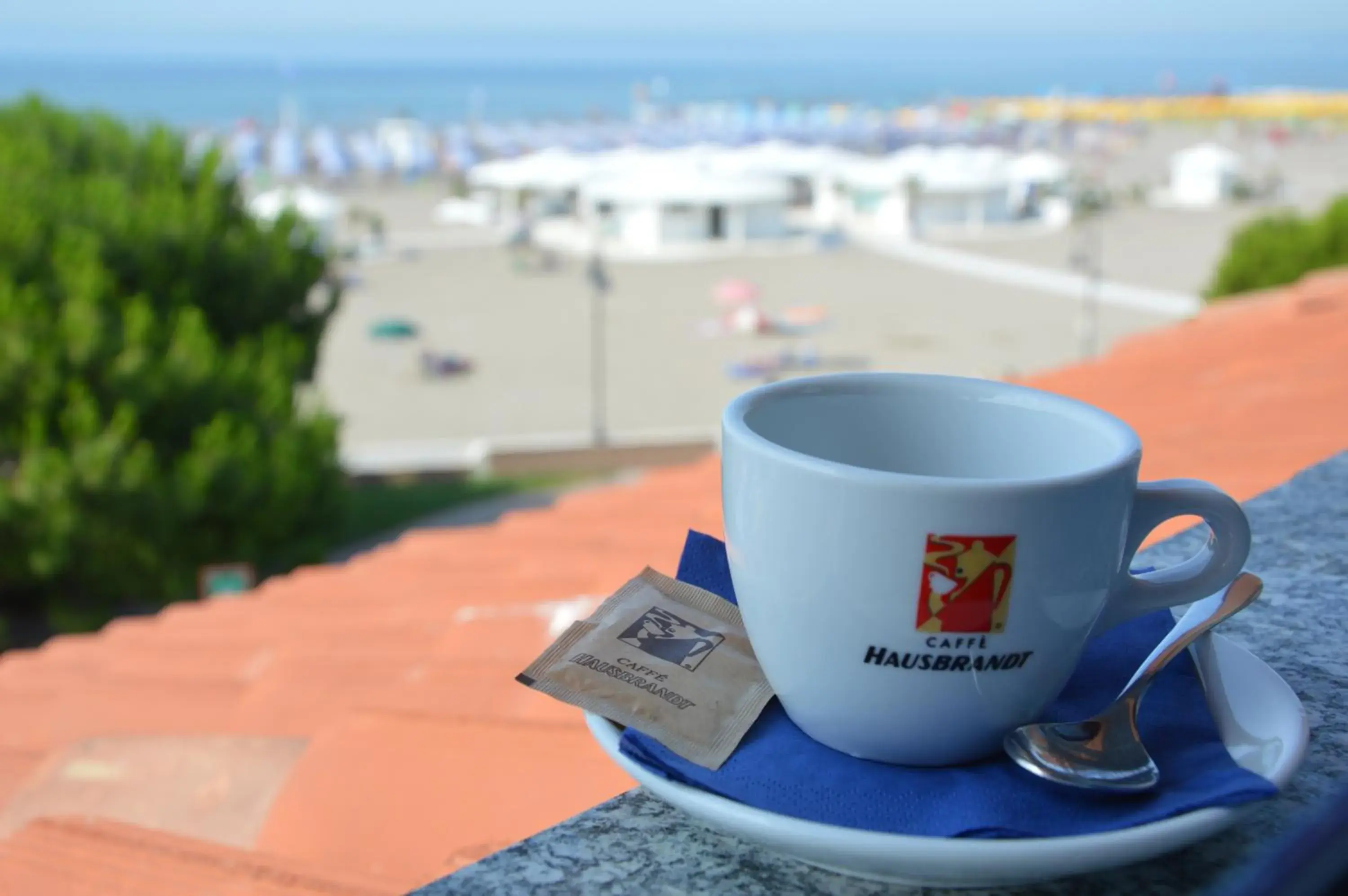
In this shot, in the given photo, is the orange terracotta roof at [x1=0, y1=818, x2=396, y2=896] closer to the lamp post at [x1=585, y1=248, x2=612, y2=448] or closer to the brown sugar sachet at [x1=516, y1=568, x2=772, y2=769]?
the brown sugar sachet at [x1=516, y1=568, x2=772, y2=769]

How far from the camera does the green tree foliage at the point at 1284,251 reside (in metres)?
15.2

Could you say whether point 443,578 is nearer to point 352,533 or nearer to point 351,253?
point 352,533

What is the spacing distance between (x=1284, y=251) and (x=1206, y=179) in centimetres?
3355

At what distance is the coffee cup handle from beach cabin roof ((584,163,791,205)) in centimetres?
3748

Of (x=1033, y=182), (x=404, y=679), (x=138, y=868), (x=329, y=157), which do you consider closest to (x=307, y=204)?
(x=329, y=157)

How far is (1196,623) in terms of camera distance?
877mm

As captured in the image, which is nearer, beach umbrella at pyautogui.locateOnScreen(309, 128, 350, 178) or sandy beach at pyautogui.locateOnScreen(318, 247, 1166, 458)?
sandy beach at pyautogui.locateOnScreen(318, 247, 1166, 458)

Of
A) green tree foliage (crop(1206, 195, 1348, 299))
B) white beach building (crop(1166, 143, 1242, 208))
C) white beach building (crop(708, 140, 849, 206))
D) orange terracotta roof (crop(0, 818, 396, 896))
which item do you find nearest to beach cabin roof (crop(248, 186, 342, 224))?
white beach building (crop(708, 140, 849, 206))

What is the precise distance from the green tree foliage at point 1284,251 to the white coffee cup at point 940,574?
51.6 feet

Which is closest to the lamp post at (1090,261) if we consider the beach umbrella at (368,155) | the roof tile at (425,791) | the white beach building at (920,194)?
the white beach building at (920,194)

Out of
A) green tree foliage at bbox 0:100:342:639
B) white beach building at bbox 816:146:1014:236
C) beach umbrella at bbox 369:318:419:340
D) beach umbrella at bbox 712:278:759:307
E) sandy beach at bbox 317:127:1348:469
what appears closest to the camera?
green tree foliage at bbox 0:100:342:639

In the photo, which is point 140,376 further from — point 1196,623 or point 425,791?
point 1196,623

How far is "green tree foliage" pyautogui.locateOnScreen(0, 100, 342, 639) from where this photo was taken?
11.2 meters

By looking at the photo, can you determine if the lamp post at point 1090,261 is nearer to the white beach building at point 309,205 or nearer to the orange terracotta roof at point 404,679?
the white beach building at point 309,205
